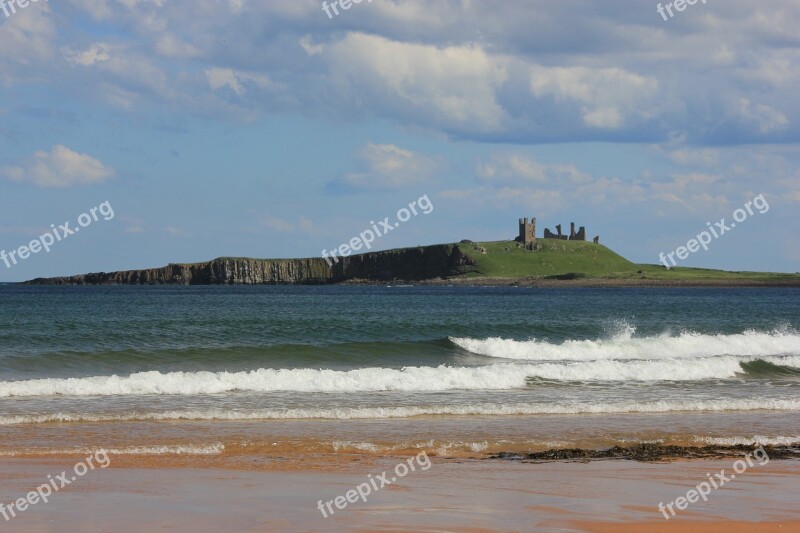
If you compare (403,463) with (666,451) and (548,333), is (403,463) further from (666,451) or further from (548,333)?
(548,333)

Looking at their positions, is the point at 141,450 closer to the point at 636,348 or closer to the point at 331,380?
the point at 331,380

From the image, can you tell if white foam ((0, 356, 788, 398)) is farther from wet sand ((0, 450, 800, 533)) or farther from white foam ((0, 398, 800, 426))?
wet sand ((0, 450, 800, 533))

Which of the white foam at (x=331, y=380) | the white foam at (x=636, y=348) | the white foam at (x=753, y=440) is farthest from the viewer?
the white foam at (x=636, y=348)

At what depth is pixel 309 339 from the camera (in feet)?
141

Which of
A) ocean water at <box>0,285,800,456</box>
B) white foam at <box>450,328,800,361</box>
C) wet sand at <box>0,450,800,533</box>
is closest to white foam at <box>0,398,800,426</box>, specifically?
ocean water at <box>0,285,800,456</box>

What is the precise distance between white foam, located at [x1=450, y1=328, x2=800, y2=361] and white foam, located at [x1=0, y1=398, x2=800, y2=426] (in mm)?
15103

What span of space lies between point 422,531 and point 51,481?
6117 mm

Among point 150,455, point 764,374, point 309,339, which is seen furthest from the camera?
point 309,339

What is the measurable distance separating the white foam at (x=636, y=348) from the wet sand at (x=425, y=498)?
23.5m

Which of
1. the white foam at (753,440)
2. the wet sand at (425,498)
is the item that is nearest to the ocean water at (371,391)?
the white foam at (753,440)

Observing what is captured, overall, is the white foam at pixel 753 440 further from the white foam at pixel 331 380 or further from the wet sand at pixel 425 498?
the white foam at pixel 331 380

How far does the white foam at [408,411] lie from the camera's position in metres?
19.9

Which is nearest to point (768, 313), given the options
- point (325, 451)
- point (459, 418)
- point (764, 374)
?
point (764, 374)

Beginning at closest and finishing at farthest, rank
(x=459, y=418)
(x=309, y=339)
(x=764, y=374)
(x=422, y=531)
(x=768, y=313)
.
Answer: (x=422, y=531) < (x=459, y=418) < (x=764, y=374) < (x=309, y=339) < (x=768, y=313)
